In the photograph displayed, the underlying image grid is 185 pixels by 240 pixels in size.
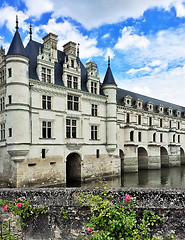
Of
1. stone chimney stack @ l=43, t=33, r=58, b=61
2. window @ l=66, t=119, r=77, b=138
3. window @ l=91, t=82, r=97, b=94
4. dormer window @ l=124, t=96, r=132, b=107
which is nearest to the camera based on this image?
window @ l=66, t=119, r=77, b=138

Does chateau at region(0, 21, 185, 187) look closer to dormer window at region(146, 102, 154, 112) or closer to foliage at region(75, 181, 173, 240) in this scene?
dormer window at region(146, 102, 154, 112)

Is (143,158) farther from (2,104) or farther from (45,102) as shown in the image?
(2,104)

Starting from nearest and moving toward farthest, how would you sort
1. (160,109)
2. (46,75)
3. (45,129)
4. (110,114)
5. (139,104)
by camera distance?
1. (45,129)
2. (46,75)
3. (110,114)
4. (139,104)
5. (160,109)

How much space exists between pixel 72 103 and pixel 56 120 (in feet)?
9.79

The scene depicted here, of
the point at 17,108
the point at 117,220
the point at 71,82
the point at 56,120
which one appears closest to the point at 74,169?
the point at 56,120

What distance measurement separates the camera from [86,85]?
24781 millimetres

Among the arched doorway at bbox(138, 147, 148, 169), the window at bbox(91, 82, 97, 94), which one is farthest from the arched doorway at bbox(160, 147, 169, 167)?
the window at bbox(91, 82, 97, 94)

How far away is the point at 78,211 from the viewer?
5.20 m

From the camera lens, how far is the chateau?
703 inches

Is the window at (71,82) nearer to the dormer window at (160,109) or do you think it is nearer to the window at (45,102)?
the window at (45,102)

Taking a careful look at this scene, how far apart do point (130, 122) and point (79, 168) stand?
42.1ft

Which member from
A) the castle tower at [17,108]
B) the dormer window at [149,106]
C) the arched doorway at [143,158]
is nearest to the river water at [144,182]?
the arched doorway at [143,158]

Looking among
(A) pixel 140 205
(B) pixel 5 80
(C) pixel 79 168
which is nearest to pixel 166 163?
(C) pixel 79 168

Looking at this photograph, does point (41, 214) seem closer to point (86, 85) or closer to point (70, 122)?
point (70, 122)
